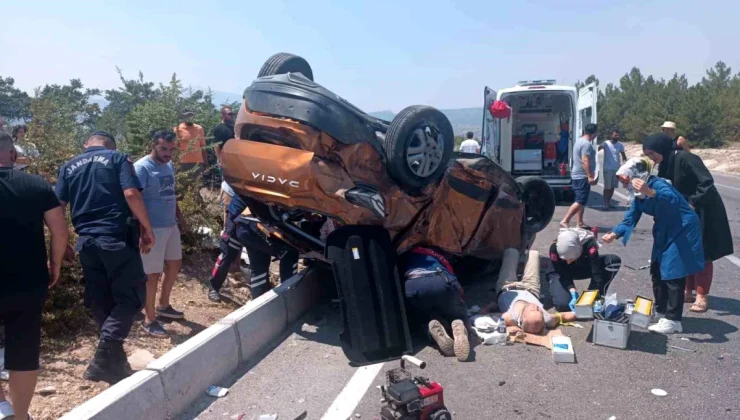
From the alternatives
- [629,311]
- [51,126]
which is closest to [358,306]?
[629,311]

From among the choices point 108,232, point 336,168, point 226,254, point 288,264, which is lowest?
point 288,264

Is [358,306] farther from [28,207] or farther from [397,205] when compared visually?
[28,207]

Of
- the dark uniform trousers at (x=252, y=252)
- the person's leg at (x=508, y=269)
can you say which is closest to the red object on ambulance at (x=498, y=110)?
the person's leg at (x=508, y=269)

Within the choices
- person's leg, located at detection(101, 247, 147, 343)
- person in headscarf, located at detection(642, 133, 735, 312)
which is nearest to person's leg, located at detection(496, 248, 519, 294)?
person in headscarf, located at detection(642, 133, 735, 312)

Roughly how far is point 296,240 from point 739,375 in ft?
12.1

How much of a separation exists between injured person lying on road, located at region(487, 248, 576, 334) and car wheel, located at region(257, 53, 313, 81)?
287cm

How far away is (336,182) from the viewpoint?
4832mm

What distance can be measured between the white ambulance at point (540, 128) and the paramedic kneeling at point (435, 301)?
8.76 m

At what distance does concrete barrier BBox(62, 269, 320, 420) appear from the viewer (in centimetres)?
337

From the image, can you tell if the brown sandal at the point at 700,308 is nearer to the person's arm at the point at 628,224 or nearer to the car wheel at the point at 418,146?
the person's arm at the point at 628,224

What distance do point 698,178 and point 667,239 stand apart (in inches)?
40.0

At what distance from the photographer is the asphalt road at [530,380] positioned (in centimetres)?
389

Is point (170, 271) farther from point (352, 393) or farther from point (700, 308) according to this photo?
point (700, 308)

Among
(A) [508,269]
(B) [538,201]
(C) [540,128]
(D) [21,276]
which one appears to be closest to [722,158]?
(C) [540,128]
